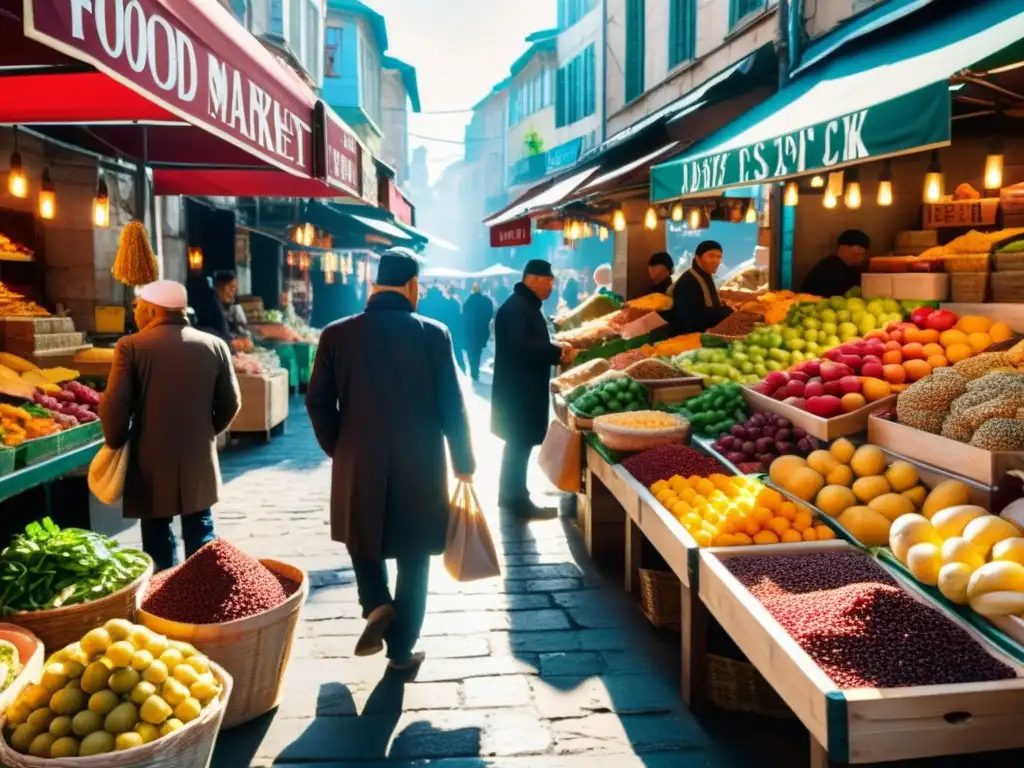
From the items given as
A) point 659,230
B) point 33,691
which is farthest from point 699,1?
point 33,691

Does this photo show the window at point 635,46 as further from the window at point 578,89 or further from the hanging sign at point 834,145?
the hanging sign at point 834,145

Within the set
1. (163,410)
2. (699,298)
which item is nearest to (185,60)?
(163,410)

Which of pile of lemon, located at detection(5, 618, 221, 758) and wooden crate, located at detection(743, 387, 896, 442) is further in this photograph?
wooden crate, located at detection(743, 387, 896, 442)

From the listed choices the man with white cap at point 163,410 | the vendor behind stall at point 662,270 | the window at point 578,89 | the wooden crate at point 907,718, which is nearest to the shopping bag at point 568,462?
the man with white cap at point 163,410

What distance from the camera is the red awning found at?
8.50ft

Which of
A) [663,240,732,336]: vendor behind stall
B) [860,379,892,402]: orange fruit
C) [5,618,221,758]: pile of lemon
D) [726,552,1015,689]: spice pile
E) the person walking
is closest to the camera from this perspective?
[5,618,221,758]: pile of lemon

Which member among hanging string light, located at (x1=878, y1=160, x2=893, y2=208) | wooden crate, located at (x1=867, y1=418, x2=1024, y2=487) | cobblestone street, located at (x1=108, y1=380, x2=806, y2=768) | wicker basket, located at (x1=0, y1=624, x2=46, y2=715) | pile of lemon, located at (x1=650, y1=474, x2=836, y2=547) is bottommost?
cobblestone street, located at (x1=108, y1=380, x2=806, y2=768)

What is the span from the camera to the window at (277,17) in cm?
1758

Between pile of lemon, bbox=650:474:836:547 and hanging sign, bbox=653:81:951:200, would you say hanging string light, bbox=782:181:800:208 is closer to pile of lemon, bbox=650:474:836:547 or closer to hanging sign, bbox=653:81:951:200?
hanging sign, bbox=653:81:951:200

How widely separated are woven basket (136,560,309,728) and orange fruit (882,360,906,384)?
3704mm

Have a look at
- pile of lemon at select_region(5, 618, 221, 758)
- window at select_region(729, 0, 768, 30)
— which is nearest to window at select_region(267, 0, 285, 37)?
window at select_region(729, 0, 768, 30)

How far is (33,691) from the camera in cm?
290

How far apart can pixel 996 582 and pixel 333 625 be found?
3406 millimetres

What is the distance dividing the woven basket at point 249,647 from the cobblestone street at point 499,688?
12 cm
